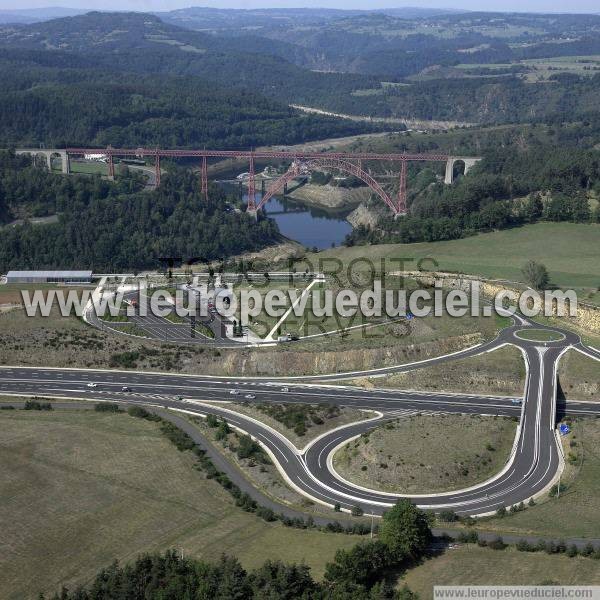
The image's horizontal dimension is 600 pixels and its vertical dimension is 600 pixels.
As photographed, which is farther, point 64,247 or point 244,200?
point 244,200

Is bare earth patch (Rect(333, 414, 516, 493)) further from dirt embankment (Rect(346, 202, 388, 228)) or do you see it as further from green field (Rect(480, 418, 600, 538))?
dirt embankment (Rect(346, 202, 388, 228))

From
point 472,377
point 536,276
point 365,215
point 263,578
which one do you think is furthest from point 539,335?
point 365,215

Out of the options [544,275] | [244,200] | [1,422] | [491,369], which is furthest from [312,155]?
[1,422]

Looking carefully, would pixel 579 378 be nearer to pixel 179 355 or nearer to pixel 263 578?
pixel 179 355

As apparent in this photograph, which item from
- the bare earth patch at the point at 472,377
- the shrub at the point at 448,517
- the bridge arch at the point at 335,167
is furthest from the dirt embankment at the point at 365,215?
the shrub at the point at 448,517

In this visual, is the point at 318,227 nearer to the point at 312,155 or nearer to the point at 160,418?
the point at 312,155

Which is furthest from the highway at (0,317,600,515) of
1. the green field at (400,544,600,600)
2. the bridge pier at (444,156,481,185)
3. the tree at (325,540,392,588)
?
the bridge pier at (444,156,481,185)

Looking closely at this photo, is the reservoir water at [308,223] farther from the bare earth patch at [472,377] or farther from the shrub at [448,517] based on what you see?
the shrub at [448,517]

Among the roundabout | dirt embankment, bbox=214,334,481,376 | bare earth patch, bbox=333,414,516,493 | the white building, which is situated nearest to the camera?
bare earth patch, bbox=333,414,516,493
